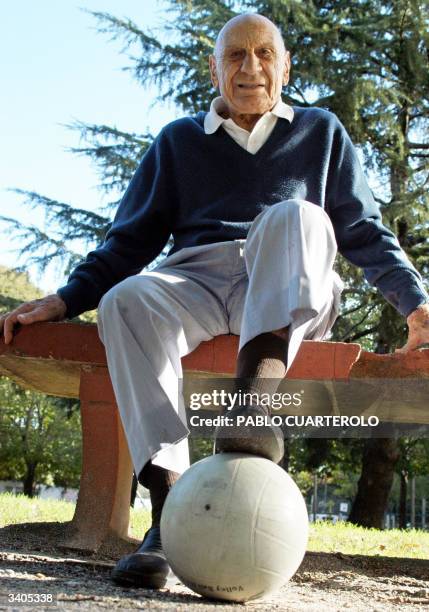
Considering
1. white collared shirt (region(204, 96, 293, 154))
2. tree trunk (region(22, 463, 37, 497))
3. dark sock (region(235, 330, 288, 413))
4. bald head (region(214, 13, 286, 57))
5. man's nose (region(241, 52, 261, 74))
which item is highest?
bald head (region(214, 13, 286, 57))

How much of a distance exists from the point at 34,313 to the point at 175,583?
4.16ft

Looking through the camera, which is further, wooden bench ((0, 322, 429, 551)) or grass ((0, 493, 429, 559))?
grass ((0, 493, 429, 559))

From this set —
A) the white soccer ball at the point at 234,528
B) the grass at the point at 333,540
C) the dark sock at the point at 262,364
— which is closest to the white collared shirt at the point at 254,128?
the dark sock at the point at 262,364

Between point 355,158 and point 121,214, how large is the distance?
A: 3.48 feet

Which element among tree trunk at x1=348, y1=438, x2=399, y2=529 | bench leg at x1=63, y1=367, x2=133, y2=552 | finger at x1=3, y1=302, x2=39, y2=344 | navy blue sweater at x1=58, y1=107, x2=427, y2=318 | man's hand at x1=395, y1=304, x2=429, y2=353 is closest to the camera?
man's hand at x1=395, y1=304, x2=429, y2=353

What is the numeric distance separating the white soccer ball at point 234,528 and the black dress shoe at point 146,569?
124 mm

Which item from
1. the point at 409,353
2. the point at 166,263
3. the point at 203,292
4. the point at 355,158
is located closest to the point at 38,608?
the point at 203,292

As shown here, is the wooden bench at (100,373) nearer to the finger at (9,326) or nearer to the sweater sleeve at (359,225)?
the finger at (9,326)

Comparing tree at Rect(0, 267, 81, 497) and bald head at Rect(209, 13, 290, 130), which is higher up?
bald head at Rect(209, 13, 290, 130)

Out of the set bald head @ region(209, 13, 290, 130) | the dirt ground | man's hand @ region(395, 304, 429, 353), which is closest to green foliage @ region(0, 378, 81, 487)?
the dirt ground

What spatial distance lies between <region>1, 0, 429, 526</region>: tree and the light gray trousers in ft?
30.3

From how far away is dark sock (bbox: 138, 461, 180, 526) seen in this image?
86.9 inches

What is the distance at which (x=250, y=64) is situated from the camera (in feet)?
10.3

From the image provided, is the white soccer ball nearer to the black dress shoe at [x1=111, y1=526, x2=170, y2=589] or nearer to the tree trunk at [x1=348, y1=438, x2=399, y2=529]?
the black dress shoe at [x1=111, y1=526, x2=170, y2=589]
